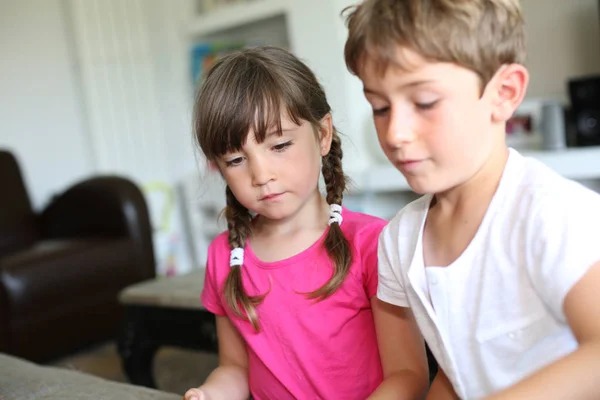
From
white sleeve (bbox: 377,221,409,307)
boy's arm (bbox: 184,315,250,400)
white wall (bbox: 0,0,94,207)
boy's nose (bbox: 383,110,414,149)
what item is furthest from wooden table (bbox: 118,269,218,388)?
white wall (bbox: 0,0,94,207)

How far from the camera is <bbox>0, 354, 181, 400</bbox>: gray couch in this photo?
1.00 metres

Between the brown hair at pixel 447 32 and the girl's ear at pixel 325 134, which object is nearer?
the brown hair at pixel 447 32

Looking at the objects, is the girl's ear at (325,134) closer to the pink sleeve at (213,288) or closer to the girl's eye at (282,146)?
the girl's eye at (282,146)

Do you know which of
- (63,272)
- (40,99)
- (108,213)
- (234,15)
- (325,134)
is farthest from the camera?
(40,99)

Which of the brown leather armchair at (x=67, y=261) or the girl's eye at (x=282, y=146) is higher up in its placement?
the girl's eye at (x=282, y=146)

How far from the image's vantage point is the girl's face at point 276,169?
1007 mm

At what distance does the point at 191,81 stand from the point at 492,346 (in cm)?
348

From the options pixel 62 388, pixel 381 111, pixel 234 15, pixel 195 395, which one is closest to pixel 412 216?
pixel 381 111

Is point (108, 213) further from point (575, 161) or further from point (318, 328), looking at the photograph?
point (318, 328)

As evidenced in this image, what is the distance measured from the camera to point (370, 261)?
1.04 m

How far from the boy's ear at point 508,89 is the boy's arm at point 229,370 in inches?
24.4

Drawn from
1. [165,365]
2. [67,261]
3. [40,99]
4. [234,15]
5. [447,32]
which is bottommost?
[165,365]

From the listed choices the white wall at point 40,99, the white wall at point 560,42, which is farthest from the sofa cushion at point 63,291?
the white wall at point 560,42

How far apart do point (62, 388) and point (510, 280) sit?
0.68 metres
